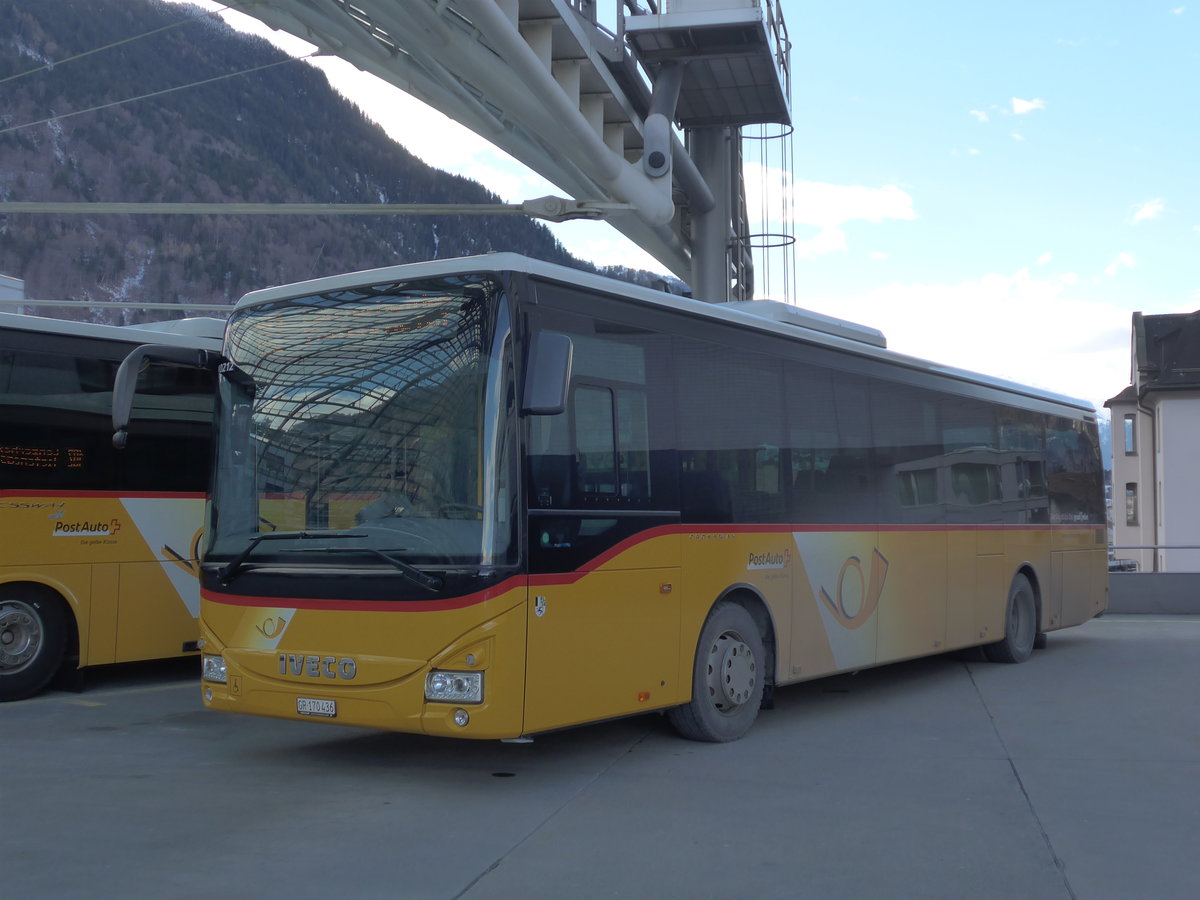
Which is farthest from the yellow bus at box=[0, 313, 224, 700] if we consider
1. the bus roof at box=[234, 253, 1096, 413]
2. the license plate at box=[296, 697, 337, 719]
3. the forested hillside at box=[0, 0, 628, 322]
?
the forested hillside at box=[0, 0, 628, 322]

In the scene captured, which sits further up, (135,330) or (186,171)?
(186,171)

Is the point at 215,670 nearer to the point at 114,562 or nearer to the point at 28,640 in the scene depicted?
the point at 28,640

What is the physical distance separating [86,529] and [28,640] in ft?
3.38

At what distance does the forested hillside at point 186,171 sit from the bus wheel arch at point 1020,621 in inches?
2509

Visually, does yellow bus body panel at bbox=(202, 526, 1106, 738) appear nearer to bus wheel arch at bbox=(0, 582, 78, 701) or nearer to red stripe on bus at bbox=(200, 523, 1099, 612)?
red stripe on bus at bbox=(200, 523, 1099, 612)

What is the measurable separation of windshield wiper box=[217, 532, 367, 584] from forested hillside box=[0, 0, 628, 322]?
229ft

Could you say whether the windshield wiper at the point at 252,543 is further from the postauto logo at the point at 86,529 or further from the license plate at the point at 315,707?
the postauto logo at the point at 86,529

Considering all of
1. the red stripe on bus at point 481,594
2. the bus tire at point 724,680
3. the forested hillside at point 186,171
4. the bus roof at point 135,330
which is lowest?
the bus tire at point 724,680

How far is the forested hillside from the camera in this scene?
9700 cm

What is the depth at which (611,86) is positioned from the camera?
14820 millimetres

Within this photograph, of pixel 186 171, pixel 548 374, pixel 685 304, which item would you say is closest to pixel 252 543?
pixel 548 374

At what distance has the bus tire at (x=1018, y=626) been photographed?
1437cm

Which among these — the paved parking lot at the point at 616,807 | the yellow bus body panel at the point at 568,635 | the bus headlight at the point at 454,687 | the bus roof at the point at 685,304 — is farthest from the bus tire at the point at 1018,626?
the bus headlight at the point at 454,687

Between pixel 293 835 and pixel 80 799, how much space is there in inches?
62.5
